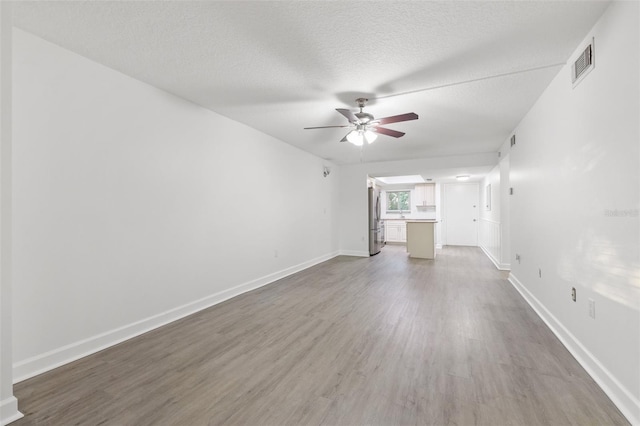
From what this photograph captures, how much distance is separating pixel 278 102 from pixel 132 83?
1470 mm

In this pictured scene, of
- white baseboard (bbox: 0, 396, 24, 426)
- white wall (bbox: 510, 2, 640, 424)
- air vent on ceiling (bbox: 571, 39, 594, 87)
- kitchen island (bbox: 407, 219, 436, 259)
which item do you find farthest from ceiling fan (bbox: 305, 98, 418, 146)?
kitchen island (bbox: 407, 219, 436, 259)

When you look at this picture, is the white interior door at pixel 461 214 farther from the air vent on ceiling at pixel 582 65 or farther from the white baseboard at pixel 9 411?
the white baseboard at pixel 9 411

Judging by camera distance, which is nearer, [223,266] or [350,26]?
[350,26]

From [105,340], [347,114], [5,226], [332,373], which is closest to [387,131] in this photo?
[347,114]

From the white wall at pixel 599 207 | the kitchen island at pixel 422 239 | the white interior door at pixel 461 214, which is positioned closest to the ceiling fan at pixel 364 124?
the white wall at pixel 599 207

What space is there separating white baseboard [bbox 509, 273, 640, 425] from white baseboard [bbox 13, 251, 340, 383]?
369 centimetres

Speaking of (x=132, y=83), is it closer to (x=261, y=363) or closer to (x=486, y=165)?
(x=261, y=363)

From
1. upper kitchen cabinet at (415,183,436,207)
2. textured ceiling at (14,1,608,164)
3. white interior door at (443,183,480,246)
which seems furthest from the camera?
upper kitchen cabinet at (415,183,436,207)

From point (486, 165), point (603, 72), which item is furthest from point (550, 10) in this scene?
point (486, 165)

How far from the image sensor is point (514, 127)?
4254 mm

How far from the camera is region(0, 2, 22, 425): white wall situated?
1.56m

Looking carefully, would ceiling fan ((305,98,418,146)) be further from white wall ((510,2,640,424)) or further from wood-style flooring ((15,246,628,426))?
wood-style flooring ((15,246,628,426))

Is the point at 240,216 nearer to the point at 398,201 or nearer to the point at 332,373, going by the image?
the point at 332,373

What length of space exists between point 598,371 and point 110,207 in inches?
160
